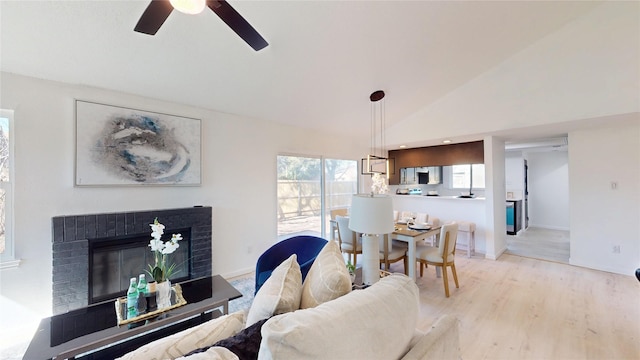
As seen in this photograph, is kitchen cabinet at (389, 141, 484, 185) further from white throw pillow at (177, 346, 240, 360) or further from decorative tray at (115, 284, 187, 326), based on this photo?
white throw pillow at (177, 346, 240, 360)

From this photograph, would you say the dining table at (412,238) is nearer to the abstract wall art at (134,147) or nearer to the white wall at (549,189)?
the abstract wall art at (134,147)

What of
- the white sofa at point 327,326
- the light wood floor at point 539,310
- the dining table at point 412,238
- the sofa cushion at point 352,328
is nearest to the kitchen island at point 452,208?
the light wood floor at point 539,310

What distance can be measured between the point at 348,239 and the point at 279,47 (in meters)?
2.68

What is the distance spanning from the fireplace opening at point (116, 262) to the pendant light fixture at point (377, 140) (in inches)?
137

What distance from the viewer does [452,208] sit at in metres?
5.12

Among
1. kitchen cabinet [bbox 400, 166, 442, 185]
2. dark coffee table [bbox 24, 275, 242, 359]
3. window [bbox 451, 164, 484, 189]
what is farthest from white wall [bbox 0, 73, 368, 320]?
window [bbox 451, 164, 484, 189]

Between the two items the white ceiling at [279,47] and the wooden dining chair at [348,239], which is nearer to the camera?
the white ceiling at [279,47]

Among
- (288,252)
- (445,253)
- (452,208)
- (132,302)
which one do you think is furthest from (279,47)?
(452,208)

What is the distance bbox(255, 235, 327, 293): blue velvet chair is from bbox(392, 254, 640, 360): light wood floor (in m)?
1.19

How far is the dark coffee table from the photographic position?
58.4 inches

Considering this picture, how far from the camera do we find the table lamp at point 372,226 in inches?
74.5

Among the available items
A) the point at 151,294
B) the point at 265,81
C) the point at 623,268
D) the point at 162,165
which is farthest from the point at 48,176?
the point at 623,268

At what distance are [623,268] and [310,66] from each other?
5323 millimetres

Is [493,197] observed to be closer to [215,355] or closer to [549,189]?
[549,189]
